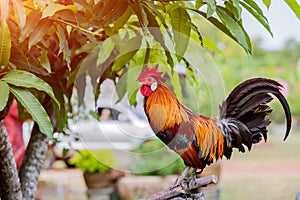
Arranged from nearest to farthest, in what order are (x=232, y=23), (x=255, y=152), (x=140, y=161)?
(x=232, y=23) < (x=140, y=161) < (x=255, y=152)

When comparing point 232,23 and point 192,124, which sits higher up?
point 232,23

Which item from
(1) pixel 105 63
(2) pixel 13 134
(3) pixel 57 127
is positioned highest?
(1) pixel 105 63

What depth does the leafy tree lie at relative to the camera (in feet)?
2.31

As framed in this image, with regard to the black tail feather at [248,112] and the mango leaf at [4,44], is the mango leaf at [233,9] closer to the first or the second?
the black tail feather at [248,112]

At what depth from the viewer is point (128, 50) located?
2.96 ft

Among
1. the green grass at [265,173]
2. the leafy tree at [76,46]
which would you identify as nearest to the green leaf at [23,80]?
the leafy tree at [76,46]

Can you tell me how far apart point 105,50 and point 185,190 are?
0.79 ft

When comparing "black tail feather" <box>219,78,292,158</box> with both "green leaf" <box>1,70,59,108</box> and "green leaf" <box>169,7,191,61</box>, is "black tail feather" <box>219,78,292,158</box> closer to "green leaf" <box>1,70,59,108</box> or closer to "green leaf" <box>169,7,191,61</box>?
"green leaf" <box>169,7,191,61</box>

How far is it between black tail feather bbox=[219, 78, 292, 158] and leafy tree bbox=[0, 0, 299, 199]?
0.11m

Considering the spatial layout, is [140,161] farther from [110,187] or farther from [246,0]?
[246,0]

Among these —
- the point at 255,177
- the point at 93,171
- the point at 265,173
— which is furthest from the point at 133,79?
the point at 265,173

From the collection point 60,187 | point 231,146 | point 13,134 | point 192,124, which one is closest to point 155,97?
point 192,124

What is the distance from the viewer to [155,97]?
33.8 inches

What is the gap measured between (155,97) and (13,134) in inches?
38.5
